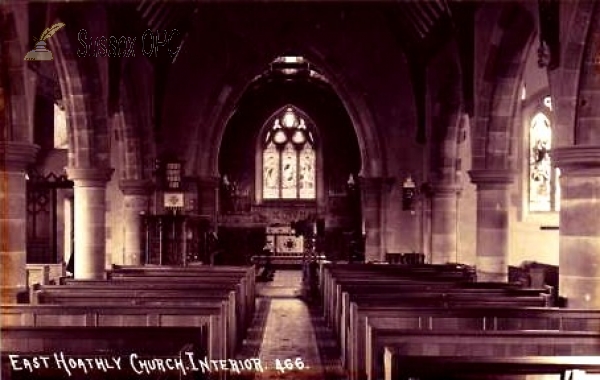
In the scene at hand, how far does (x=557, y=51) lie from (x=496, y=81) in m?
3.43

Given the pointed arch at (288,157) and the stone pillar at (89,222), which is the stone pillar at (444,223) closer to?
the stone pillar at (89,222)

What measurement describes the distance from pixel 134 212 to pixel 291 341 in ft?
27.9

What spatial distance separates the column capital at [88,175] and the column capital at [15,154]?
4.31 metres

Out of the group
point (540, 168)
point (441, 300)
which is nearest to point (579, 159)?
point (441, 300)

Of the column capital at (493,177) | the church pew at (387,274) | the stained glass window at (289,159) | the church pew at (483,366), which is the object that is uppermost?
the stained glass window at (289,159)

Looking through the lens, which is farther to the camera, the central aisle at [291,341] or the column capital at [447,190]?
the column capital at [447,190]

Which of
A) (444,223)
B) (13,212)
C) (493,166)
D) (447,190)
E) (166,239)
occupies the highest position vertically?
(493,166)

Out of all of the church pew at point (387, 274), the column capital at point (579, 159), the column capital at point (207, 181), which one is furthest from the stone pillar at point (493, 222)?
the column capital at point (207, 181)

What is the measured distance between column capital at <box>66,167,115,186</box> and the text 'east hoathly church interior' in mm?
35

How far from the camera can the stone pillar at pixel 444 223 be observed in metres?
17.4

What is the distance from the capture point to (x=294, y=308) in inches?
565

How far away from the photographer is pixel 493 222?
12805 mm

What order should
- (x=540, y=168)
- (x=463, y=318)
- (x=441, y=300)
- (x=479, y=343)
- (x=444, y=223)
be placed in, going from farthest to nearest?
(x=540, y=168), (x=444, y=223), (x=441, y=300), (x=463, y=318), (x=479, y=343)

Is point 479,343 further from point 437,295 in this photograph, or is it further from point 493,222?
point 493,222
